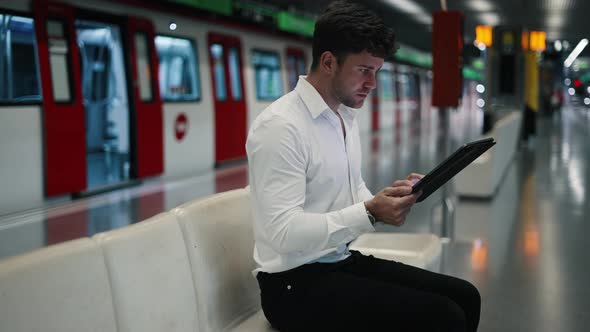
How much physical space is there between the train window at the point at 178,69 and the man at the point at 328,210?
7375 mm

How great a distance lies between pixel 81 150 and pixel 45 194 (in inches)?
27.4

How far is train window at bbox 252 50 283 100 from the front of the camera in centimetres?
1219

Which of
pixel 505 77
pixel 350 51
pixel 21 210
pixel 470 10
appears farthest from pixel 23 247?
pixel 470 10

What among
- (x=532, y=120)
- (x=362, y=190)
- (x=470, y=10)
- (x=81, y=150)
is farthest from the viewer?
(x=470, y=10)

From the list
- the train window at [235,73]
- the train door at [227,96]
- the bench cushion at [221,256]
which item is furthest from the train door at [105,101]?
the bench cushion at [221,256]

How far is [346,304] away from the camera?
1924 mm

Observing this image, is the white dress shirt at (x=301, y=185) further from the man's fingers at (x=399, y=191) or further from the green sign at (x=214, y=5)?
the green sign at (x=214, y=5)

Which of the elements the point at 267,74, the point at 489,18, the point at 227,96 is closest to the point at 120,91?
the point at 227,96

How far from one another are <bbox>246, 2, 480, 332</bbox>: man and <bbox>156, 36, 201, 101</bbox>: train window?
24.2ft

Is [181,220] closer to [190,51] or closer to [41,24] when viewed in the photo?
[41,24]

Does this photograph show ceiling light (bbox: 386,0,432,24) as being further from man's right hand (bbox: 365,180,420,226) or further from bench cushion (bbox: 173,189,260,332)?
man's right hand (bbox: 365,180,420,226)

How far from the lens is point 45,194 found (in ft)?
22.7

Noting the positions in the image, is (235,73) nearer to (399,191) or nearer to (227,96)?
(227,96)

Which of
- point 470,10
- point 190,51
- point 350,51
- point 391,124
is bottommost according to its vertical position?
point 391,124
